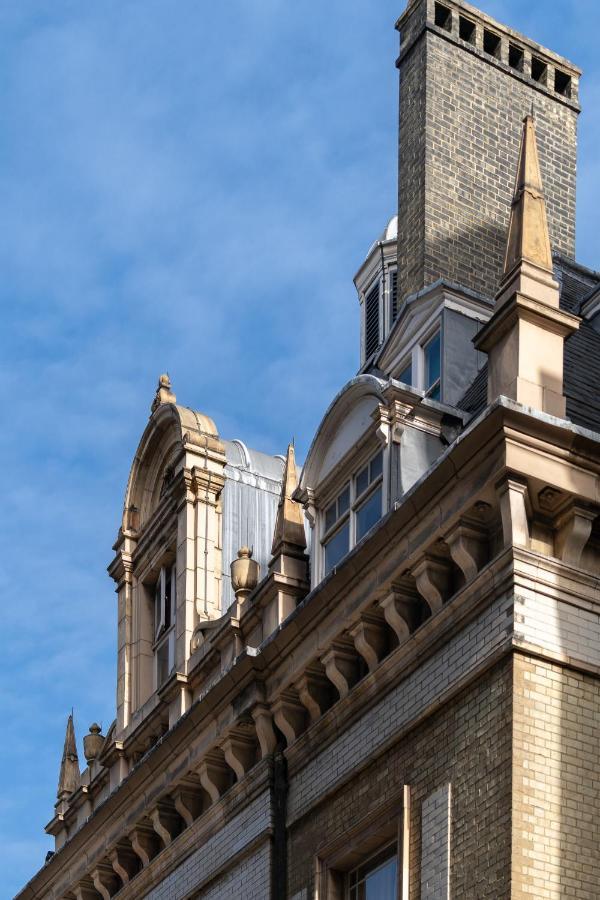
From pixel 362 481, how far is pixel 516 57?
11.2 meters

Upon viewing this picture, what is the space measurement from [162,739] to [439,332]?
23.6 ft

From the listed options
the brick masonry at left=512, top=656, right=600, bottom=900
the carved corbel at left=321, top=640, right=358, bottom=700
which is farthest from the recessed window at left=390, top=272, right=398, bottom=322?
the brick masonry at left=512, top=656, right=600, bottom=900

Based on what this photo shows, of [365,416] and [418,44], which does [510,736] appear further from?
[418,44]

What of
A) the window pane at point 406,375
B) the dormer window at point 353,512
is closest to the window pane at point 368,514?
the dormer window at point 353,512

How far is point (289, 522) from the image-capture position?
1172 inches

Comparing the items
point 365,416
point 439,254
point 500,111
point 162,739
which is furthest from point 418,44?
point 162,739

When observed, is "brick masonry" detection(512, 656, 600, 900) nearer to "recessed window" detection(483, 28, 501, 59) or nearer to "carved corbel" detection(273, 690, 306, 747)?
"carved corbel" detection(273, 690, 306, 747)

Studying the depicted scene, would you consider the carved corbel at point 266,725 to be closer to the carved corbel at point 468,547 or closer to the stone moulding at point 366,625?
the stone moulding at point 366,625

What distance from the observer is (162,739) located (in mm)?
30594

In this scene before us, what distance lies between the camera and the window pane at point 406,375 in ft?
102

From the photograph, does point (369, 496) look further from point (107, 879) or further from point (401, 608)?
point (107, 879)

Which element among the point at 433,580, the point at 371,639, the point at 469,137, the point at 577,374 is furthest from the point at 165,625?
the point at 433,580

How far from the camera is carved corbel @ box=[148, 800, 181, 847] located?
30.6 metres

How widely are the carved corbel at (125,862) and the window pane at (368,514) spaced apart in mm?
7321
